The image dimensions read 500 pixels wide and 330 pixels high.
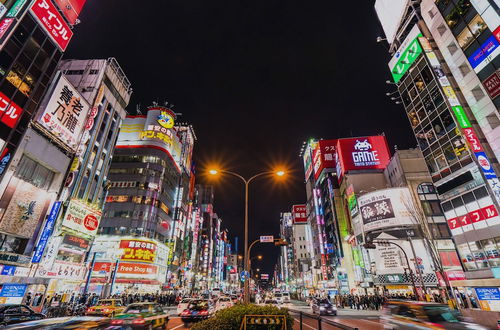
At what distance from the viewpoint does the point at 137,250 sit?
49.7m

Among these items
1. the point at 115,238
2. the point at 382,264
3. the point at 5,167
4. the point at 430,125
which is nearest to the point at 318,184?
the point at 382,264

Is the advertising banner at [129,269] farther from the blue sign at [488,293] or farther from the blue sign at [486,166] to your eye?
the blue sign at [486,166]

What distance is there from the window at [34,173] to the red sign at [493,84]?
48.3m

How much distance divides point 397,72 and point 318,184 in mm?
41905

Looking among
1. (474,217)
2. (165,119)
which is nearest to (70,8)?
(165,119)

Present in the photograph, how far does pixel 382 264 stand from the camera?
137 feet

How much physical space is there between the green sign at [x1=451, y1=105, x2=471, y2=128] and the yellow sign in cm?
5909

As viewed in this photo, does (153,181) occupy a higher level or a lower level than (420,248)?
higher

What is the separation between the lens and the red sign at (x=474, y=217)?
27391 mm

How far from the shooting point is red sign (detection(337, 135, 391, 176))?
196 ft

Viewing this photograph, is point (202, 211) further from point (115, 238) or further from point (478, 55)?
point (478, 55)

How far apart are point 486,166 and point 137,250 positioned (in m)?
54.7

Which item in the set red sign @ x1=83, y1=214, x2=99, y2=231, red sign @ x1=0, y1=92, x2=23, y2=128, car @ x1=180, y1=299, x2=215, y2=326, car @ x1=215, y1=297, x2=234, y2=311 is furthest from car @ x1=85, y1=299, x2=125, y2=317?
red sign @ x1=0, y1=92, x2=23, y2=128

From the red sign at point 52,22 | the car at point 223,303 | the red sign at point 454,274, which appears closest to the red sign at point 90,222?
the car at point 223,303
